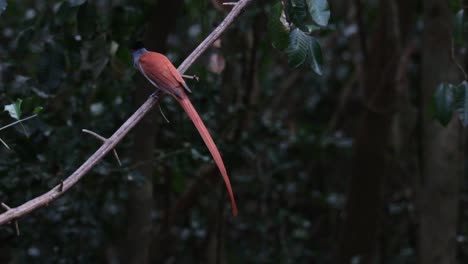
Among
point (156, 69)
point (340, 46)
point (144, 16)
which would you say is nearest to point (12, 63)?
point (144, 16)

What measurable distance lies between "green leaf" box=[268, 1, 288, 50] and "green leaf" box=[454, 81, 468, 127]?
73 centimetres

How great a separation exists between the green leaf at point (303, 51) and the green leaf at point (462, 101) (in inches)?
Answer: 24.1

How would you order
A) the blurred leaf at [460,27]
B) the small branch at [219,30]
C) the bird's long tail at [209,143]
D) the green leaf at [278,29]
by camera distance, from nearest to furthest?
the bird's long tail at [209,143] < the small branch at [219,30] < the green leaf at [278,29] < the blurred leaf at [460,27]

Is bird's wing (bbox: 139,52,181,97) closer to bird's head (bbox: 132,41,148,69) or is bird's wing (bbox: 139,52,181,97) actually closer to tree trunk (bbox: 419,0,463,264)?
bird's head (bbox: 132,41,148,69)

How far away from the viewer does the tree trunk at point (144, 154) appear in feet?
10.5

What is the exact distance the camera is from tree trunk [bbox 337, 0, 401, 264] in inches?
169

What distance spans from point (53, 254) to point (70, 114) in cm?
64

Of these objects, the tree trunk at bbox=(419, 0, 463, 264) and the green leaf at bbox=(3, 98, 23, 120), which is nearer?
the green leaf at bbox=(3, 98, 23, 120)

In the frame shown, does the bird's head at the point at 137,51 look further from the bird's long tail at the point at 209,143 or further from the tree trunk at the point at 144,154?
the bird's long tail at the point at 209,143

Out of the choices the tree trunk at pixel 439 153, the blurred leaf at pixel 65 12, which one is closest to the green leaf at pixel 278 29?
the blurred leaf at pixel 65 12

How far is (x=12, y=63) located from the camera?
125 inches

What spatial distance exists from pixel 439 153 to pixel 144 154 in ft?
4.57

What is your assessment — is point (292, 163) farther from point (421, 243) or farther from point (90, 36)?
point (90, 36)

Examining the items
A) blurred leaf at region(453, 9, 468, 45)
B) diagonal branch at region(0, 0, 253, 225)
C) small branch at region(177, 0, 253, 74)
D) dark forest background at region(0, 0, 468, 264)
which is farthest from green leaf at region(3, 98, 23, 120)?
blurred leaf at region(453, 9, 468, 45)
